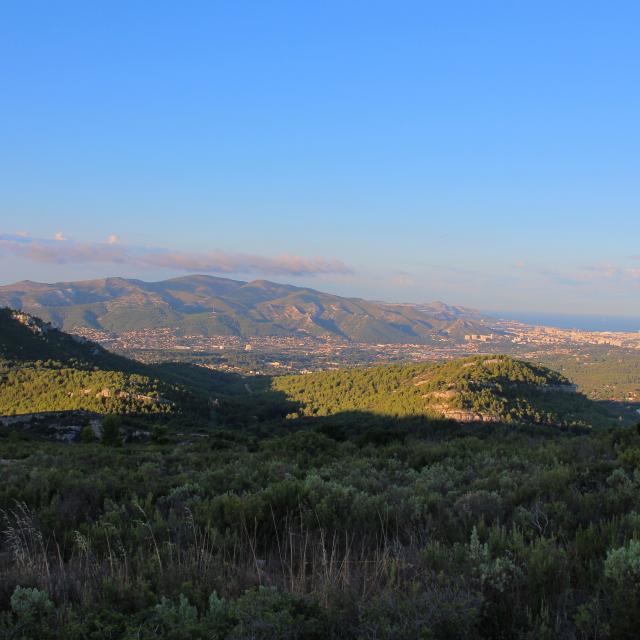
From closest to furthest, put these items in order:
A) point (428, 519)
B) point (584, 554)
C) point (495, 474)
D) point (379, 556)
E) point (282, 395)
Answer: point (584, 554) → point (379, 556) → point (428, 519) → point (495, 474) → point (282, 395)

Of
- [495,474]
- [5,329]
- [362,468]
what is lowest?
[5,329]

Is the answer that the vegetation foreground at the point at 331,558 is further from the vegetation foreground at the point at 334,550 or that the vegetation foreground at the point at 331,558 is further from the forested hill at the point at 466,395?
the forested hill at the point at 466,395

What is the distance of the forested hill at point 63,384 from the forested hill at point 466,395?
2545cm

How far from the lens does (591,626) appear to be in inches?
130

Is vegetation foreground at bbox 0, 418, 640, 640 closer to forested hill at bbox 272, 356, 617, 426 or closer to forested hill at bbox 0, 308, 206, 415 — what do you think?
forested hill at bbox 272, 356, 617, 426

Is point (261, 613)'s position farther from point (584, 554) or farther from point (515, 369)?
point (515, 369)

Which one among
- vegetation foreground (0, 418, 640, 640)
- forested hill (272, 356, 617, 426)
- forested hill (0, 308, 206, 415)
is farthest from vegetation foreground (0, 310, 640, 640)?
forested hill (272, 356, 617, 426)

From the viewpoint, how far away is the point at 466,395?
73.2 meters

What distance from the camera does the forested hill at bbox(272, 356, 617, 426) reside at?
65.6m

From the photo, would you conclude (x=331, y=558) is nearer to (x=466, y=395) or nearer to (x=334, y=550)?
→ (x=334, y=550)

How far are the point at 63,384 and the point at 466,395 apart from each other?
206 ft

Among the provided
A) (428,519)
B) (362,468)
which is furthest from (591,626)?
(362,468)

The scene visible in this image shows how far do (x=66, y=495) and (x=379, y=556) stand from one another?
6.21m

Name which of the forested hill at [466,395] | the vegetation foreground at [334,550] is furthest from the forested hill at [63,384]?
the vegetation foreground at [334,550]
